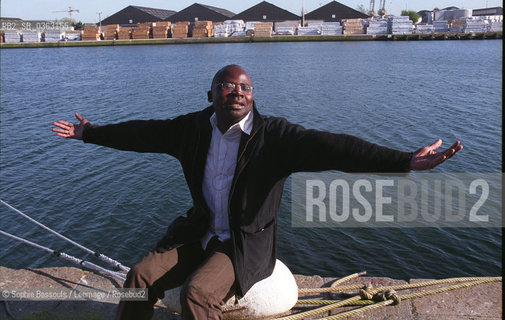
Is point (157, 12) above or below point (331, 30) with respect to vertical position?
above

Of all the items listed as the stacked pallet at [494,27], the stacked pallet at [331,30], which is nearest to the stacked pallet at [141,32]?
the stacked pallet at [331,30]

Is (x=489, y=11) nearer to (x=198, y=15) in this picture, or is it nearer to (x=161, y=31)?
(x=198, y=15)

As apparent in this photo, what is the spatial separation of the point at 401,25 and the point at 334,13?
25132mm

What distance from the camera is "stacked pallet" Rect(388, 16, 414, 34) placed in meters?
87.8

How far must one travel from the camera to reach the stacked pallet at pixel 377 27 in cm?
8950

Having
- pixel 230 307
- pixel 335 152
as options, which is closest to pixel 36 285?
pixel 230 307

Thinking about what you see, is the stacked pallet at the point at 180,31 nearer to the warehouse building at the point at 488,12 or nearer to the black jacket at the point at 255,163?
the warehouse building at the point at 488,12

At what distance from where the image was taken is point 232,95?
337 centimetres

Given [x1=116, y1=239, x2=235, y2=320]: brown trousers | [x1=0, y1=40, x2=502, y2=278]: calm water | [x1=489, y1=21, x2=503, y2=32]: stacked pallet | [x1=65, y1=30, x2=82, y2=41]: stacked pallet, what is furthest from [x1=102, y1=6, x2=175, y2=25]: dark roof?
[x1=116, y1=239, x2=235, y2=320]: brown trousers

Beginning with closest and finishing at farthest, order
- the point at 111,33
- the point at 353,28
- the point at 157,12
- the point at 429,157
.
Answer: the point at 429,157 → the point at 353,28 → the point at 111,33 → the point at 157,12

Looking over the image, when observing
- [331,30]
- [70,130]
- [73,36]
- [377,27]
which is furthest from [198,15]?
[70,130]

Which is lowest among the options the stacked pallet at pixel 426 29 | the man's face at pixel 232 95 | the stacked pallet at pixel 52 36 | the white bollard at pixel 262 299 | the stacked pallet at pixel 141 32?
the white bollard at pixel 262 299

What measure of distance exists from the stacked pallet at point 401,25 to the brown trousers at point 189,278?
92756mm

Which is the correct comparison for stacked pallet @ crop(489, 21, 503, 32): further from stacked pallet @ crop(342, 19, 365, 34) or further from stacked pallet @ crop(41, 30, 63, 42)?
stacked pallet @ crop(41, 30, 63, 42)
